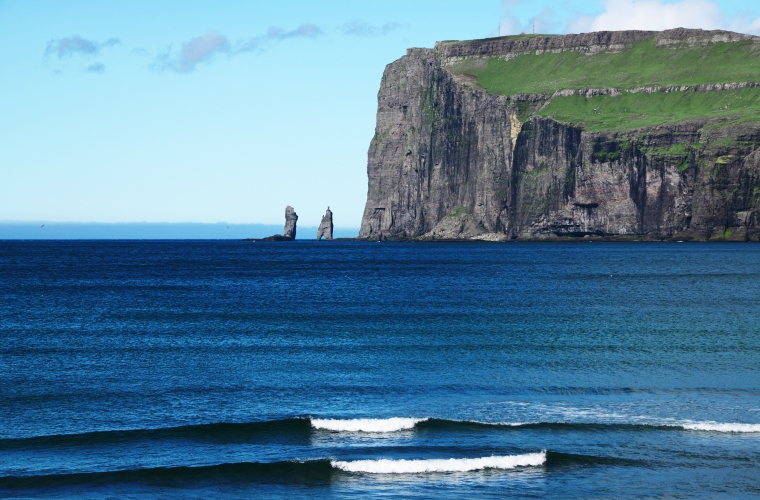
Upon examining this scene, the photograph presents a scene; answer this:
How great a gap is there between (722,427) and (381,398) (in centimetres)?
1485

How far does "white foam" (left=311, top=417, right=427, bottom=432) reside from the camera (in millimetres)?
33781

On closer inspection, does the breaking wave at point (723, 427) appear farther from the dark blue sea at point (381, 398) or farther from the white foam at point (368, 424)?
the white foam at point (368, 424)

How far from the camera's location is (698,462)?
1164 inches

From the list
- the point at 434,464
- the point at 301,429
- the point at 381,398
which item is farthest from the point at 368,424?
the point at 434,464

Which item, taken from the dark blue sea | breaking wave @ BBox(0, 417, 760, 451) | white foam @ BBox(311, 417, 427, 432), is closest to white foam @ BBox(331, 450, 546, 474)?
the dark blue sea

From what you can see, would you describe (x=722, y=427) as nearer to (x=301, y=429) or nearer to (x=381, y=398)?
(x=381, y=398)

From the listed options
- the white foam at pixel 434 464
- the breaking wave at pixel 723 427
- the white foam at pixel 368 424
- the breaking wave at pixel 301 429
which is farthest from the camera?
the white foam at pixel 368 424

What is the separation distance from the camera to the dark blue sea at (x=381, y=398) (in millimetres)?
28609

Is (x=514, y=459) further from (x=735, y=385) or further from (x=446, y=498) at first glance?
(x=735, y=385)

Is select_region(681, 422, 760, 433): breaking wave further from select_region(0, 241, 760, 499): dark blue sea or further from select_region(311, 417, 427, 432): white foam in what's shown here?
select_region(311, 417, 427, 432): white foam

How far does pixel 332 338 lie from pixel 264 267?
95.3m

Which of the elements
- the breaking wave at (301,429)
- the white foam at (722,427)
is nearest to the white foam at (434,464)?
the breaking wave at (301,429)

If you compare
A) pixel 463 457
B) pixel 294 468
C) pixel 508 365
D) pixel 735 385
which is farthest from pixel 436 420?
pixel 735 385

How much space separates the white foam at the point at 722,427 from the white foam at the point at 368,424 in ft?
35.8
